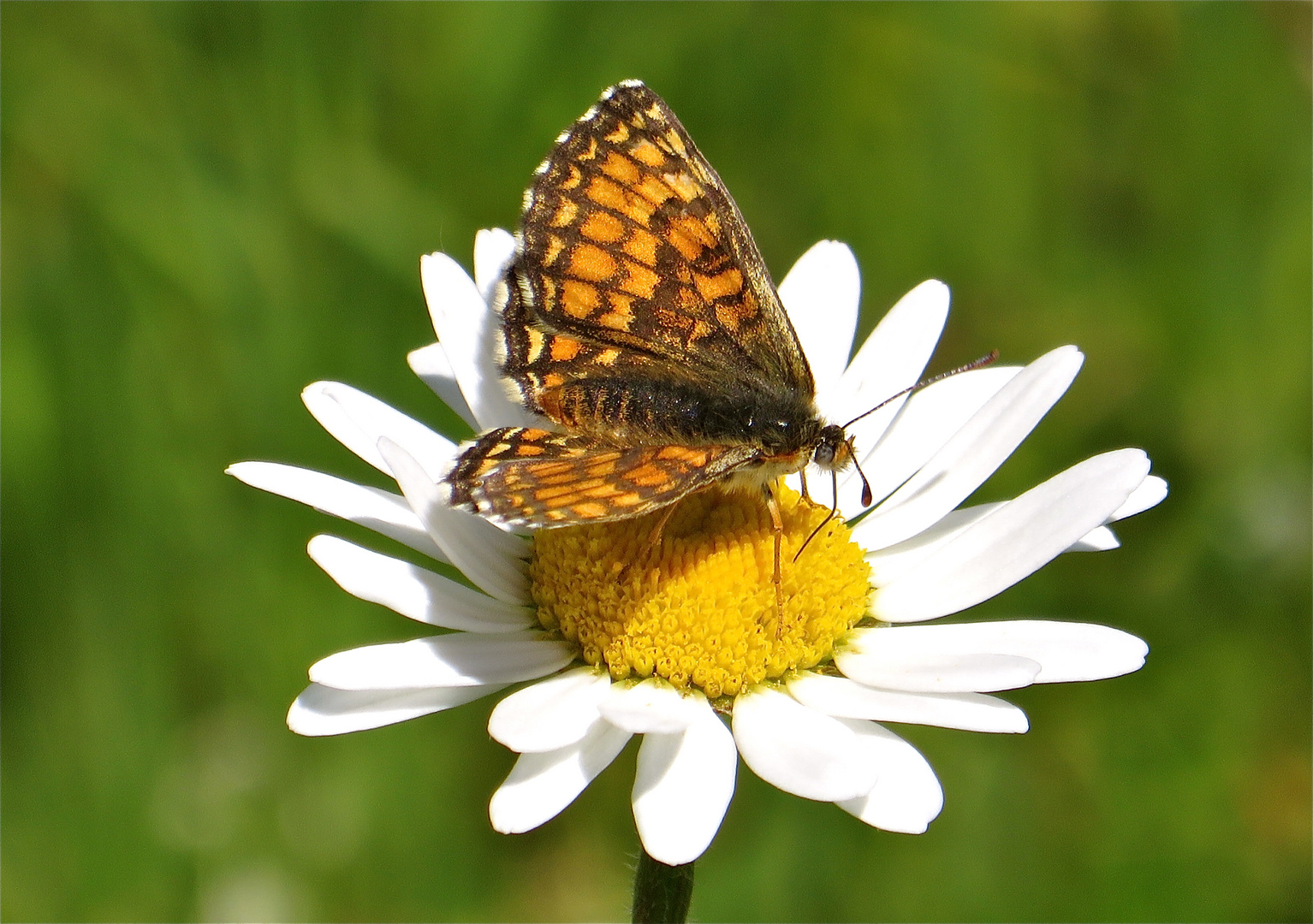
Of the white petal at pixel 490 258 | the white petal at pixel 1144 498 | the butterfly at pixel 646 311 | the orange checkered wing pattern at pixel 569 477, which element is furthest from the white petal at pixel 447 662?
the white petal at pixel 1144 498

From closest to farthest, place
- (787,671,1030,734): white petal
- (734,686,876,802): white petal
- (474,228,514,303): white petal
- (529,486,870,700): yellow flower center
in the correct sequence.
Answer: (734,686,876,802): white petal, (787,671,1030,734): white petal, (529,486,870,700): yellow flower center, (474,228,514,303): white petal

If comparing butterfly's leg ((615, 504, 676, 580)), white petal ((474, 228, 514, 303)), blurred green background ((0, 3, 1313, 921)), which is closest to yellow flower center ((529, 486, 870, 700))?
butterfly's leg ((615, 504, 676, 580))

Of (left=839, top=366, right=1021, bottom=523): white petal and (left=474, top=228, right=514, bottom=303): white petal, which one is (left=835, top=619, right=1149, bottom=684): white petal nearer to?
(left=839, top=366, right=1021, bottom=523): white petal

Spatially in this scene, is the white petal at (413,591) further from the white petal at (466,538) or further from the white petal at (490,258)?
the white petal at (490,258)

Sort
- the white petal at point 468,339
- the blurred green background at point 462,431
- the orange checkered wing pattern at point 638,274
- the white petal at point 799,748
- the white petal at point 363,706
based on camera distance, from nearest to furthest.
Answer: the white petal at point 799,748
the white petal at point 363,706
the orange checkered wing pattern at point 638,274
the white petal at point 468,339
the blurred green background at point 462,431

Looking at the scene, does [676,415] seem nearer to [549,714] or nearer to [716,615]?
[716,615]

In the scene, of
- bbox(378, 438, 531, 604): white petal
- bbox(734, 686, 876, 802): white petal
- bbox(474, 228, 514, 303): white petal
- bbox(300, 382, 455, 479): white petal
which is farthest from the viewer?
bbox(474, 228, 514, 303): white petal
